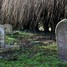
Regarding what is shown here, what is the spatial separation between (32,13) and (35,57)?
4430 millimetres

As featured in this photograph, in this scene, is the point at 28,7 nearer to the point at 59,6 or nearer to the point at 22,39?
the point at 59,6

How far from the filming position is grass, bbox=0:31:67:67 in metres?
5.84

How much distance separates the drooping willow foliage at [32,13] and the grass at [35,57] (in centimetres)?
251

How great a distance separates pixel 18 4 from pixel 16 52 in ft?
14.5

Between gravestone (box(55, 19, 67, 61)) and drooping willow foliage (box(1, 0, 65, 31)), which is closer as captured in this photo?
gravestone (box(55, 19, 67, 61))

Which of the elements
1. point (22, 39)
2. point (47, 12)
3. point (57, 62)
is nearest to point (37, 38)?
point (22, 39)

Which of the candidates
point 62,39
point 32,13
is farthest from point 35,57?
point 32,13

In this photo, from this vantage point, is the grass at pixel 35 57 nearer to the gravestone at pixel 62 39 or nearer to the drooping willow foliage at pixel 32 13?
the gravestone at pixel 62 39

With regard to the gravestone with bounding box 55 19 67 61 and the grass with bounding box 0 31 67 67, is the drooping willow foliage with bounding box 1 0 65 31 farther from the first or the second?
the gravestone with bounding box 55 19 67 61

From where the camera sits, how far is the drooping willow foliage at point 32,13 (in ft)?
33.2

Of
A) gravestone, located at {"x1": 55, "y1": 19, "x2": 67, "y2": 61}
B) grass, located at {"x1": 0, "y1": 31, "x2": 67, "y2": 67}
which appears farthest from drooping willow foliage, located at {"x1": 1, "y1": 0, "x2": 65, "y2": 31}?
gravestone, located at {"x1": 55, "y1": 19, "x2": 67, "y2": 61}

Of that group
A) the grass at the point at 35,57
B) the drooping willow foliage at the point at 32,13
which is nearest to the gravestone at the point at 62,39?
the grass at the point at 35,57

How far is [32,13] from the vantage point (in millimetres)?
10648

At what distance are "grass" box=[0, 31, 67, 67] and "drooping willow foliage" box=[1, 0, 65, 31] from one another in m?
2.51
